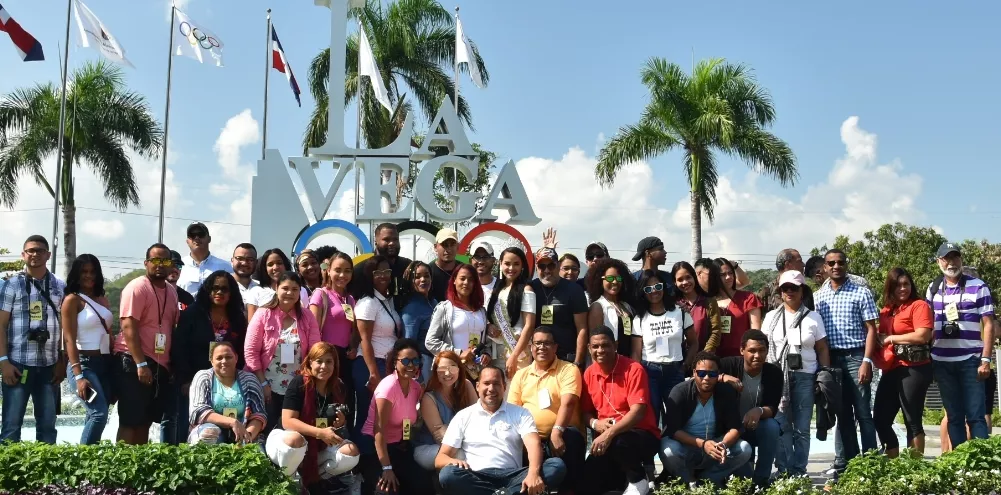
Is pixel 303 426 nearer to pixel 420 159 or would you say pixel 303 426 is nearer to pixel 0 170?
pixel 420 159

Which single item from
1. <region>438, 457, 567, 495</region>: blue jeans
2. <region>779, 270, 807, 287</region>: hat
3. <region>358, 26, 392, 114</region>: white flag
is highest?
<region>358, 26, 392, 114</region>: white flag

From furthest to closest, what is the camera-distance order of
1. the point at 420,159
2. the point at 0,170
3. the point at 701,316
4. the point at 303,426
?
the point at 0,170
the point at 420,159
the point at 701,316
the point at 303,426

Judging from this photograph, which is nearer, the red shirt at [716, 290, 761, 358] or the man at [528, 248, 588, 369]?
the man at [528, 248, 588, 369]

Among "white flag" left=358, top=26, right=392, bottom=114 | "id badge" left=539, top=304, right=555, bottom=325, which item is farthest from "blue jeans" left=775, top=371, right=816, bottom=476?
"white flag" left=358, top=26, right=392, bottom=114

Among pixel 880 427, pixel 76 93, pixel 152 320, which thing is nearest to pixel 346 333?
pixel 152 320

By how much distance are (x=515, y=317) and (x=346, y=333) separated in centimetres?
125

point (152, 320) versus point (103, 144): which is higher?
point (103, 144)

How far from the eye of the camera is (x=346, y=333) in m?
6.95

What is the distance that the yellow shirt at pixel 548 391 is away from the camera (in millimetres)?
6445

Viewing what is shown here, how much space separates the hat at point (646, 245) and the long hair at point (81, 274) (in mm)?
4246

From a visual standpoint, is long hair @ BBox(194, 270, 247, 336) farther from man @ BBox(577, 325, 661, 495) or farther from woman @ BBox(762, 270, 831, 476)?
woman @ BBox(762, 270, 831, 476)

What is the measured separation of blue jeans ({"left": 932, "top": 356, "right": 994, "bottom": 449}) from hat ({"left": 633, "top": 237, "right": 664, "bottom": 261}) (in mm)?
2384

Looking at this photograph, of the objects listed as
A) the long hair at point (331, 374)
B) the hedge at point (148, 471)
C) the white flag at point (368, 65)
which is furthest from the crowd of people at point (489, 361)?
the white flag at point (368, 65)

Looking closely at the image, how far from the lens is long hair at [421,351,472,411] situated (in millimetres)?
6473
